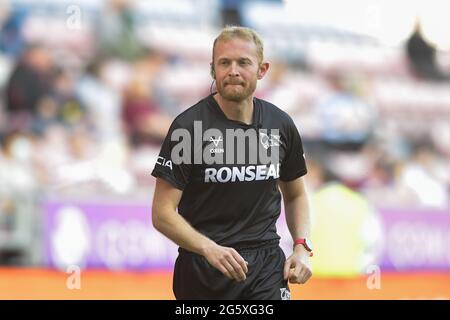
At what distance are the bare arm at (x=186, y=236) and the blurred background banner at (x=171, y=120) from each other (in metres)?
5.43

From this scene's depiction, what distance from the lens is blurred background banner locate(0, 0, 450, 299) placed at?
9.90 meters

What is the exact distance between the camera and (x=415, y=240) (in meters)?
11.3

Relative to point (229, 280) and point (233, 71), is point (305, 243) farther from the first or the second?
point (233, 71)

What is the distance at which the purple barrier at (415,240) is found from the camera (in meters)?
11.2

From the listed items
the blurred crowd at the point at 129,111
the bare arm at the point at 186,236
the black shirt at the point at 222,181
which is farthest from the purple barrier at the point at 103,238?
the bare arm at the point at 186,236

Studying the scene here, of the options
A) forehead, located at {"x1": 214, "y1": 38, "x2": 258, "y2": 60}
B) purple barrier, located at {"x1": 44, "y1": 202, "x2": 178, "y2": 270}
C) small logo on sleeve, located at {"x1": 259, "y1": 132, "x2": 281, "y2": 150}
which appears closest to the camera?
forehead, located at {"x1": 214, "y1": 38, "x2": 258, "y2": 60}

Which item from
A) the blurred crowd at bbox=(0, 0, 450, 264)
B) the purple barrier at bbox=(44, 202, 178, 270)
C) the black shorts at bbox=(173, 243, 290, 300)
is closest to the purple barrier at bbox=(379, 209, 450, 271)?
the blurred crowd at bbox=(0, 0, 450, 264)

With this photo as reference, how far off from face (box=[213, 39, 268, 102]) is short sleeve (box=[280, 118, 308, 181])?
1.36 ft

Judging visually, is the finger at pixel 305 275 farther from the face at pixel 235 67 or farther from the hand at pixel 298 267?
the face at pixel 235 67

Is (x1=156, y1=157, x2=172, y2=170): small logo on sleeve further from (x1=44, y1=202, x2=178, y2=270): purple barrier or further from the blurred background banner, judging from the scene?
(x1=44, y1=202, x2=178, y2=270): purple barrier

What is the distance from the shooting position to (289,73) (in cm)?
1084

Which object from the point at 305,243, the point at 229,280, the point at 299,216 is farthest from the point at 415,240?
the point at 229,280
